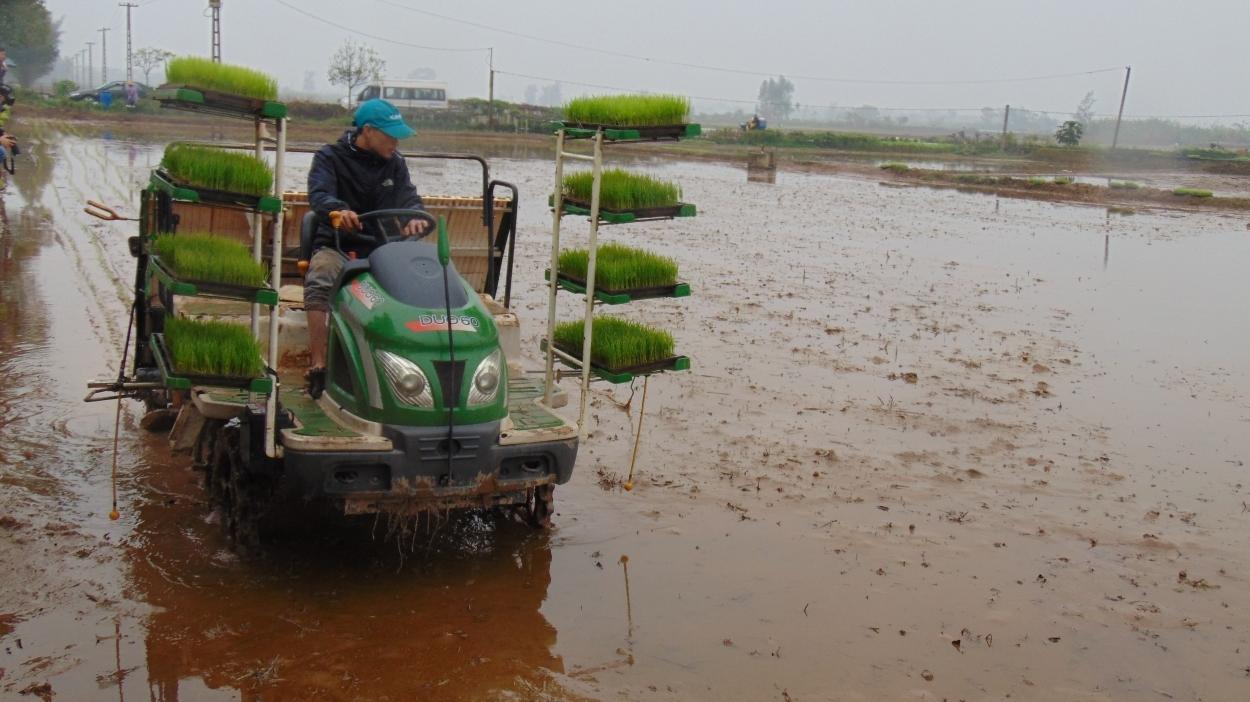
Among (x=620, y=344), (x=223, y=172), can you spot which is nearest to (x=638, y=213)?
(x=620, y=344)

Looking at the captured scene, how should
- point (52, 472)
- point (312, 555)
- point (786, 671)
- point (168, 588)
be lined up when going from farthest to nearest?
point (52, 472), point (312, 555), point (168, 588), point (786, 671)

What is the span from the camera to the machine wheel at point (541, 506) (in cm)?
638

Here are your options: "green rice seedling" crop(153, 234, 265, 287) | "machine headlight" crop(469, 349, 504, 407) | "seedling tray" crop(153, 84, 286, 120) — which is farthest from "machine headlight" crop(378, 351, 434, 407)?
"seedling tray" crop(153, 84, 286, 120)

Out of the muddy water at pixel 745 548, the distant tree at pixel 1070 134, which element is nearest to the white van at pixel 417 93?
the distant tree at pixel 1070 134

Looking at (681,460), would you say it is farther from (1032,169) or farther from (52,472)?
(1032,169)

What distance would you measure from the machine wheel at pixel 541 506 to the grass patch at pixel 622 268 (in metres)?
1.18

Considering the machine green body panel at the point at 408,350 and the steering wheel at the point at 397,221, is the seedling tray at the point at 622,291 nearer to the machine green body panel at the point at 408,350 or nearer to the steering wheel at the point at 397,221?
the steering wheel at the point at 397,221

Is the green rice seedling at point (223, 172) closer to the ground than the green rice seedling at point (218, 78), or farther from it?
closer to the ground

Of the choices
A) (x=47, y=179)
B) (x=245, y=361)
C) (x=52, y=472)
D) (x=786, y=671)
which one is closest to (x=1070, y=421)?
(x=786, y=671)

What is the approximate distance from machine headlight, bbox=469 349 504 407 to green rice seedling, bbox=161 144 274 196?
127 cm

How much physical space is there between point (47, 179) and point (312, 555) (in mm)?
19818

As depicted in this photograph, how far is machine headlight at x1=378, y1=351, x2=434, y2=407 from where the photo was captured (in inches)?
209

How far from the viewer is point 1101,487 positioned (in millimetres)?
7809

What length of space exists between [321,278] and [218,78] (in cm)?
132
